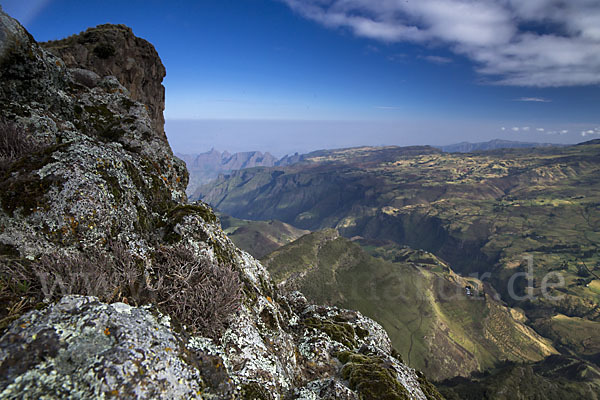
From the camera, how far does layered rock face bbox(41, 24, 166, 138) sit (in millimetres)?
35250

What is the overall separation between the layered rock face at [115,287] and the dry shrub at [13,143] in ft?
0.18

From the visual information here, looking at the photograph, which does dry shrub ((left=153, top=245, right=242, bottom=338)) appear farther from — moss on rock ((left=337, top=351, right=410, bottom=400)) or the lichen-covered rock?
moss on rock ((left=337, top=351, right=410, bottom=400))

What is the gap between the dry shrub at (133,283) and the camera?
222 inches

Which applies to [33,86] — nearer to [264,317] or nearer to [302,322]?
[264,317]

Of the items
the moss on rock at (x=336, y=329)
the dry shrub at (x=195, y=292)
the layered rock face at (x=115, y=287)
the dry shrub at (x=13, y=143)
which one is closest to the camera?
the layered rock face at (x=115, y=287)

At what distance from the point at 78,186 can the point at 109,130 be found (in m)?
8.41

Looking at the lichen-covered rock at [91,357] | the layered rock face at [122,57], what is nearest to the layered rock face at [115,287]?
the lichen-covered rock at [91,357]

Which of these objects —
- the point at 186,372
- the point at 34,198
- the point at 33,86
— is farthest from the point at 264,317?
the point at 33,86

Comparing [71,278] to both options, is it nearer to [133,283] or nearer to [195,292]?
[133,283]

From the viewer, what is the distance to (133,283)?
6.93 m

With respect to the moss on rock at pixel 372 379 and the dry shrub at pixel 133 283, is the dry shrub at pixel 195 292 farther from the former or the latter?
the moss on rock at pixel 372 379

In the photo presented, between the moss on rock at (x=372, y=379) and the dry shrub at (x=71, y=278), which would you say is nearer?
the dry shrub at (x=71, y=278)

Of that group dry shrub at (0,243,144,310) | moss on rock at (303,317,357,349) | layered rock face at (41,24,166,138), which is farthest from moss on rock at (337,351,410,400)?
layered rock face at (41,24,166,138)

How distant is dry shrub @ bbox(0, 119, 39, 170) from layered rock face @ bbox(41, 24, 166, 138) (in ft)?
77.6
